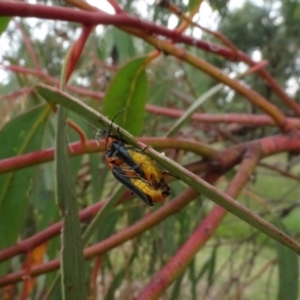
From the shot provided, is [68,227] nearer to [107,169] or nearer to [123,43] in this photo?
[107,169]

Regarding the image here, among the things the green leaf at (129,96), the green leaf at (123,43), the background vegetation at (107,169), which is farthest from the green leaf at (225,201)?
the green leaf at (123,43)

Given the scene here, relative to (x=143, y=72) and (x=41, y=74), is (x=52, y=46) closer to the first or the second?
(x=41, y=74)

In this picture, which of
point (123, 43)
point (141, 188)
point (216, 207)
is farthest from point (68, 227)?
point (123, 43)

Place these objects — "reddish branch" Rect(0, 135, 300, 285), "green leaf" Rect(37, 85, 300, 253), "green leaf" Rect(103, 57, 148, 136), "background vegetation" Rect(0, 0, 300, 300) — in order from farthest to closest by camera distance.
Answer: "green leaf" Rect(103, 57, 148, 136) < "reddish branch" Rect(0, 135, 300, 285) < "background vegetation" Rect(0, 0, 300, 300) < "green leaf" Rect(37, 85, 300, 253)

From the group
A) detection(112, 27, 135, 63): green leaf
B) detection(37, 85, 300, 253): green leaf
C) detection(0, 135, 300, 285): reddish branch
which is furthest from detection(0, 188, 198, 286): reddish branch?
detection(112, 27, 135, 63): green leaf

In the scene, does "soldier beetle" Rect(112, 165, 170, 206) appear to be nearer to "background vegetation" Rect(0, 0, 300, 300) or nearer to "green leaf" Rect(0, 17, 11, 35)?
"background vegetation" Rect(0, 0, 300, 300)

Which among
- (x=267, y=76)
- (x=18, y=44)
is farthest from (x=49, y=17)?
(x=18, y=44)

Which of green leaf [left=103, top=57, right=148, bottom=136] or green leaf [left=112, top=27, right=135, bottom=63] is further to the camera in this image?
green leaf [left=112, top=27, right=135, bottom=63]

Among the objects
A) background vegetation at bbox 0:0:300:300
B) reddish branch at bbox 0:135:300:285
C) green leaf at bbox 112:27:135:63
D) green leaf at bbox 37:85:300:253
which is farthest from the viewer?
green leaf at bbox 112:27:135:63
